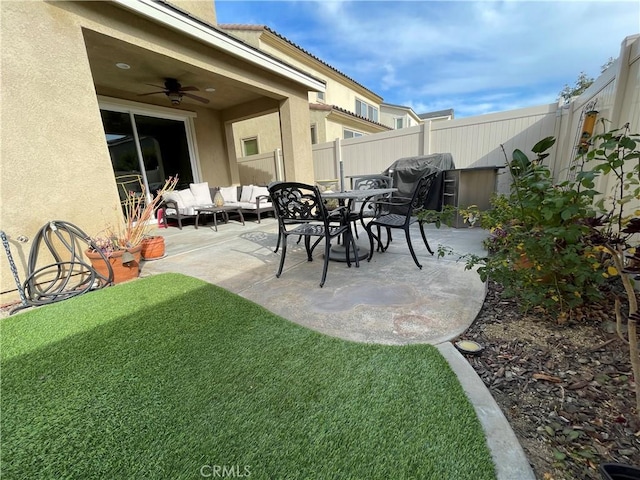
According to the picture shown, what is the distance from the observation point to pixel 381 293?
7.71 ft

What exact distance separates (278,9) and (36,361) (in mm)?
6435

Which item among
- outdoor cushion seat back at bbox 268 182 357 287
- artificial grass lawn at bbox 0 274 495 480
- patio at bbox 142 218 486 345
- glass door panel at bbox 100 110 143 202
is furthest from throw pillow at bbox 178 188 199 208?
artificial grass lawn at bbox 0 274 495 480

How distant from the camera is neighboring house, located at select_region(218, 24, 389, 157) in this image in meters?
9.30

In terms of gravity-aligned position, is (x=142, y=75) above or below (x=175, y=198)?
above

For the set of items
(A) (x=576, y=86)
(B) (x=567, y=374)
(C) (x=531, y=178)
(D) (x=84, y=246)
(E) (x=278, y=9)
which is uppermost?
(A) (x=576, y=86)

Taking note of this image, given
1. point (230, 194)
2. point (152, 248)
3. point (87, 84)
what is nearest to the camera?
point (87, 84)

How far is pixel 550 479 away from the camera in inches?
36.0

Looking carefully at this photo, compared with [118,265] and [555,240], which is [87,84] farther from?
[555,240]

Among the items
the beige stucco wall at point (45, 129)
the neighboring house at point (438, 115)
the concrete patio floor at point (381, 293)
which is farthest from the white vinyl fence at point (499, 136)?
the neighboring house at point (438, 115)

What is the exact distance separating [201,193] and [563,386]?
678 centimetres

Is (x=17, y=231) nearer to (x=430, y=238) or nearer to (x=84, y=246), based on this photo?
(x=84, y=246)

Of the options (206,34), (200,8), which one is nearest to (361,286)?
(206,34)

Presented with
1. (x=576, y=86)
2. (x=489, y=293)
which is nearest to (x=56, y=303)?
(x=489, y=293)

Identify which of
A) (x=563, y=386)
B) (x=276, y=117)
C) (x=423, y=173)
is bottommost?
(x=563, y=386)
